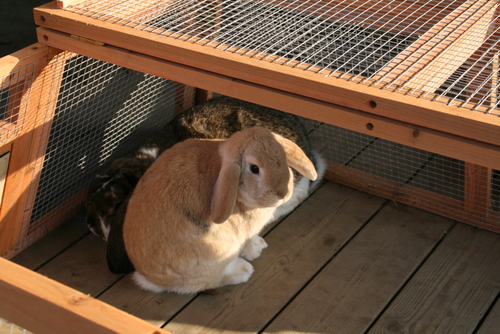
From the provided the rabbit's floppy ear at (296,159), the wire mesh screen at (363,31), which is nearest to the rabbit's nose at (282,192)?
the rabbit's floppy ear at (296,159)

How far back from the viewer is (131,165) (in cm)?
288

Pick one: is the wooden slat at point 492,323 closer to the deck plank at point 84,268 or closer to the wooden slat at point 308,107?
the wooden slat at point 308,107

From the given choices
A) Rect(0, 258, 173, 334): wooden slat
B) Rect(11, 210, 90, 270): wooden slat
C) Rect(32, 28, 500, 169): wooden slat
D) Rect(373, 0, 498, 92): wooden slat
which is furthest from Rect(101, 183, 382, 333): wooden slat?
Rect(0, 258, 173, 334): wooden slat

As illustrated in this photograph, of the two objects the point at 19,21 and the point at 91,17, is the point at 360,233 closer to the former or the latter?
the point at 91,17

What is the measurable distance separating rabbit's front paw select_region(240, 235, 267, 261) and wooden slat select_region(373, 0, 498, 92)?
101 centimetres

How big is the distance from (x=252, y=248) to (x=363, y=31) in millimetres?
1028

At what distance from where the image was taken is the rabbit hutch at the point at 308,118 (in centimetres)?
199

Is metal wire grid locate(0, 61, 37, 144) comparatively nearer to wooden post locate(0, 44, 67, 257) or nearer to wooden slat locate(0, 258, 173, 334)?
wooden post locate(0, 44, 67, 257)

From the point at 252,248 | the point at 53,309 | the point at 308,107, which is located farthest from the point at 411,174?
the point at 53,309

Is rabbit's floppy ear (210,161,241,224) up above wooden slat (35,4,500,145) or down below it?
below

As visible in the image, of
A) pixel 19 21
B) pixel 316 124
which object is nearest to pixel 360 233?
pixel 316 124

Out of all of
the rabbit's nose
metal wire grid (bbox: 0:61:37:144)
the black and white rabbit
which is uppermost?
metal wire grid (bbox: 0:61:37:144)

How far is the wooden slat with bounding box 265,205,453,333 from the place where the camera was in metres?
2.43

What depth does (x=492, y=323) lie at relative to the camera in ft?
7.95
